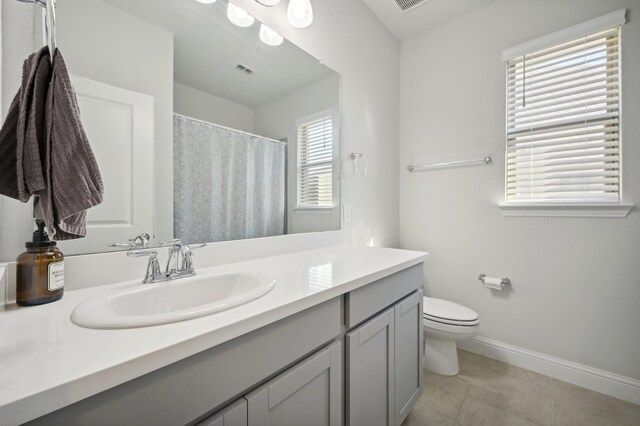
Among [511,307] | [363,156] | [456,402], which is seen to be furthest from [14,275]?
[511,307]

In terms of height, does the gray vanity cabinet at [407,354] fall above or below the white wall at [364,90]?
below

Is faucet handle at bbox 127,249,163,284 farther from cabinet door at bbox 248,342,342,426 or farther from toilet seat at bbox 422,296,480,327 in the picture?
toilet seat at bbox 422,296,480,327

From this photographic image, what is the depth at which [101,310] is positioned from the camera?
0.61 metres

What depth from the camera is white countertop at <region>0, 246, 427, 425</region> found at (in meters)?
0.36

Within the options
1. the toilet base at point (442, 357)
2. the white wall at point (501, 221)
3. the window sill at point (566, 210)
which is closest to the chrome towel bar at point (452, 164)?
the white wall at point (501, 221)

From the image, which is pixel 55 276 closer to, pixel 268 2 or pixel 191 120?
pixel 191 120

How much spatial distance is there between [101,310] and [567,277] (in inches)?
94.1

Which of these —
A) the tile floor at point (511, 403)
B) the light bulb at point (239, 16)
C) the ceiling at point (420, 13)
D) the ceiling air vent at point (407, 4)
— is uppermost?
the ceiling at point (420, 13)

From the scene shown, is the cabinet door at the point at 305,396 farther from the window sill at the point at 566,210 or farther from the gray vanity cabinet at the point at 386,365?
the window sill at the point at 566,210

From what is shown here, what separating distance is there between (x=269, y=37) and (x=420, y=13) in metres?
1.47

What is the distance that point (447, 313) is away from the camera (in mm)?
1740

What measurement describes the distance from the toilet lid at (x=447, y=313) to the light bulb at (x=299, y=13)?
73.4 inches

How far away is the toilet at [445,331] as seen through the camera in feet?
5.40

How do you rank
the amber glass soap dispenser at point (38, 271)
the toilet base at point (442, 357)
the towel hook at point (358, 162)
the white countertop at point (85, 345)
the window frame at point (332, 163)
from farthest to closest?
1. the towel hook at point (358, 162)
2. the toilet base at point (442, 357)
3. the window frame at point (332, 163)
4. the amber glass soap dispenser at point (38, 271)
5. the white countertop at point (85, 345)
